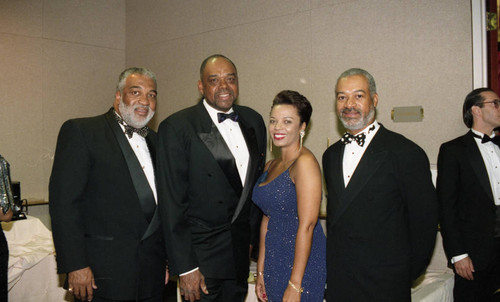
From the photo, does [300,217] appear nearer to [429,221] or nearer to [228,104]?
[429,221]

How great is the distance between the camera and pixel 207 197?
2.45 metres

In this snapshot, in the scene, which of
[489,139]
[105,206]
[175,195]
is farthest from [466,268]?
[105,206]

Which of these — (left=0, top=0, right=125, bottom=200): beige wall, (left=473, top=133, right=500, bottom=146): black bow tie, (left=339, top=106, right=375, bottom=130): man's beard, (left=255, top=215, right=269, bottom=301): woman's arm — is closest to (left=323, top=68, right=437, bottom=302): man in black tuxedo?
(left=339, top=106, right=375, bottom=130): man's beard

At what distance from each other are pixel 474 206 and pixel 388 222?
1.28 metres

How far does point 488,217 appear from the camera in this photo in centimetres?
300

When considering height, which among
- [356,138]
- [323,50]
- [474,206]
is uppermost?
[323,50]

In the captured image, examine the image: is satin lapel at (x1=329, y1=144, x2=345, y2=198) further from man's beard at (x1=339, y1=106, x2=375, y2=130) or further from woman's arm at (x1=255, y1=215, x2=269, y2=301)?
woman's arm at (x1=255, y1=215, x2=269, y2=301)

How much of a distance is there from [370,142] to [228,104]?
2.90 feet

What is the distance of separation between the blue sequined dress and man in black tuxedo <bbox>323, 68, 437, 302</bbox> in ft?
0.46

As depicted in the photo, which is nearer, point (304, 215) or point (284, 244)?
point (304, 215)

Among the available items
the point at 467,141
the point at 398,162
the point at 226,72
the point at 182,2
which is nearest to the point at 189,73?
the point at 182,2

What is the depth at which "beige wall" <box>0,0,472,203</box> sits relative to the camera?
3857 millimetres

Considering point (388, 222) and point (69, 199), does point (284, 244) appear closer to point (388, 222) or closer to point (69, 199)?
point (388, 222)

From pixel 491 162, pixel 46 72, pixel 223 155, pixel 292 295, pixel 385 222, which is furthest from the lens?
pixel 46 72
